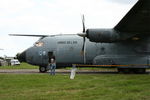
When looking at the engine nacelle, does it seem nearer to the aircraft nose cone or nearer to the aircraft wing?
the aircraft wing

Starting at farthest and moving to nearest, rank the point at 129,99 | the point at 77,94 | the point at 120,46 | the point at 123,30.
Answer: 1. the point at 120,46
2. the point at 123,30
3. the point at 77,94
4. the point at 129,99

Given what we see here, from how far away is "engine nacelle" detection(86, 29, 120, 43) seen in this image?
22.7 metres

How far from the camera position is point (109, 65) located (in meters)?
24.1

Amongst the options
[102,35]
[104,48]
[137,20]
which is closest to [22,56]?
[104,48]

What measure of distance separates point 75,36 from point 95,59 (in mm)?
2855

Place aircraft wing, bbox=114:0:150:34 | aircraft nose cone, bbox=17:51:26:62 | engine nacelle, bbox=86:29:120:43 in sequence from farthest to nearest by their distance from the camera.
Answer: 1. aircraft nose cone, bbox=17:51:26:62
2. engine nacelle, bbox=86:29:120:43
3. aircraft wing, bbox=114:0:150:34

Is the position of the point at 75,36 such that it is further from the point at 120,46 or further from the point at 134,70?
the point at 134,70

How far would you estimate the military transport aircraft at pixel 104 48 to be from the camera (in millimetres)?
22781

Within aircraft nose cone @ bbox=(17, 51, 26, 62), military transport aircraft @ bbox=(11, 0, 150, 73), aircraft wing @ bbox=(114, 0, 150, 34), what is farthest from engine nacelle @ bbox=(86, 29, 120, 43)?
aircraft nose cone @ bbox=(17, 51, 26, 62)

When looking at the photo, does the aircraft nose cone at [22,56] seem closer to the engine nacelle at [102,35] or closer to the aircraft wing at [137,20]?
the engine nacelle at [102,35]

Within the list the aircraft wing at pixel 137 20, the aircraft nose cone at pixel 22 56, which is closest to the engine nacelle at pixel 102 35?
the aircraft wing at pixel 137 20

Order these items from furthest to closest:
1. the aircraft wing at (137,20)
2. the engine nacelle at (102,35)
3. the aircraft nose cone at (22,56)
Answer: the aircraft nose cone at (22,56)
the engine nacelle at (102,35)
the aircraft wing at (137,20)

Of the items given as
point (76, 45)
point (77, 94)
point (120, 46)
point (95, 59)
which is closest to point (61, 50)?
point (76, 45)

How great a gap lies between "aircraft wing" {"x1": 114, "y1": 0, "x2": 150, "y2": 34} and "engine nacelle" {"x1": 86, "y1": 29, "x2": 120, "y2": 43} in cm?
53
